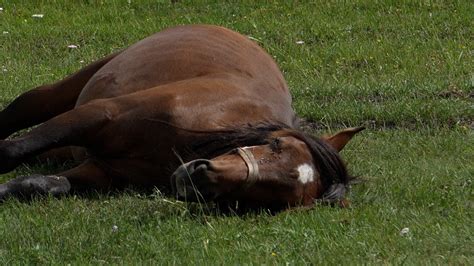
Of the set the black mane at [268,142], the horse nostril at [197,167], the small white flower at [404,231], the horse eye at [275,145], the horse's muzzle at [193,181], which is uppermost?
the horse nostril at [197,167]

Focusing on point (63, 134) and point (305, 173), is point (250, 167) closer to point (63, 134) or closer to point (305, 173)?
point (305, 173)

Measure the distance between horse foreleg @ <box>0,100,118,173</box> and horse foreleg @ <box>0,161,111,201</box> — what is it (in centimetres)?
14

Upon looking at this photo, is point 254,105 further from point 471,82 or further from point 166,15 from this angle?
point 166,15

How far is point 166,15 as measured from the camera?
40.3 ft

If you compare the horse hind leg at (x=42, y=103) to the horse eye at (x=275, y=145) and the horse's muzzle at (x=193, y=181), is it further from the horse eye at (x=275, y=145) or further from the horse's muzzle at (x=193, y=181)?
the horse's muzzle at (x=193, y=181)

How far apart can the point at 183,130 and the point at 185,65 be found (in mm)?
905

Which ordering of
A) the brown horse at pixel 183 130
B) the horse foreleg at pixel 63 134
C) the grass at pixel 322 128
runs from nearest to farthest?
1. the grass at pixel 322 128
2. the brown horse at pixel 183 130
3. the horse foreleg at pixel 63 134

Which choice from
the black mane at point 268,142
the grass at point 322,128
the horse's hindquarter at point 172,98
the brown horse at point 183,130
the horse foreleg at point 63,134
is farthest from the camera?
the horse foreleg at point 63,134

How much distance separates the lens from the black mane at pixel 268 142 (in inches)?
216

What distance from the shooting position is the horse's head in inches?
197

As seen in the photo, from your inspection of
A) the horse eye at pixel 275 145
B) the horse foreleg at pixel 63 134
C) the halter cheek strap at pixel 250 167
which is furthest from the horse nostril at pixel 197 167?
the horse foreleg at pixel 63 134

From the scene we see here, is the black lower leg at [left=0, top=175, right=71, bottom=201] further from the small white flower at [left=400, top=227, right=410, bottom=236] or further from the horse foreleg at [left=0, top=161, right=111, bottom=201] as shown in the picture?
the small white flower at [left=400, top=227, right=410, bottom=236]

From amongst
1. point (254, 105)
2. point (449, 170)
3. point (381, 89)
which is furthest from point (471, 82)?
point (254, 105)

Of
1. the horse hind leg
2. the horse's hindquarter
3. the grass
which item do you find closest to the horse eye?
the grass
